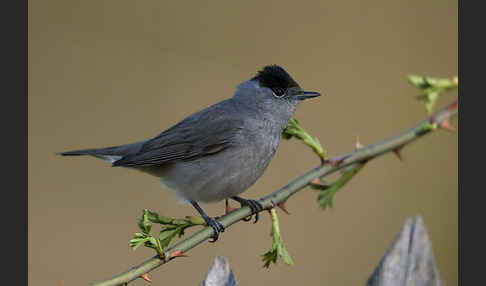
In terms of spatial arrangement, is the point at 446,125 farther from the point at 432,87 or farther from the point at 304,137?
the point at 304,137

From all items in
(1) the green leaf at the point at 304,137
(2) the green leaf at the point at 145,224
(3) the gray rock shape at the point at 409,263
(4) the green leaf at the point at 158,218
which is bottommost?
(3) the gray rock shape at the point at 409,263

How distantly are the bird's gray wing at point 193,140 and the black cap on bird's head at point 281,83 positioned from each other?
27cm

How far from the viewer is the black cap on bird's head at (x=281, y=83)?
2.93m

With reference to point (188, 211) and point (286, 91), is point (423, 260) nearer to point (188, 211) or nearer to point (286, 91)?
point (286, 91)

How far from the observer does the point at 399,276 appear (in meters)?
1.53

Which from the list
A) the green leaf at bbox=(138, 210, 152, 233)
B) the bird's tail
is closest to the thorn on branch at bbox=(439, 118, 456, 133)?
the green leaf at bbox=(138, 210, 152, 233)

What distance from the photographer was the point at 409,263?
1546 millimetres

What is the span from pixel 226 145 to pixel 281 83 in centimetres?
46

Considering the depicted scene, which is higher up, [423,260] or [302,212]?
[302,212]

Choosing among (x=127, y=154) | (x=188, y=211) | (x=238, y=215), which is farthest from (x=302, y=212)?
(x=238, y=215)

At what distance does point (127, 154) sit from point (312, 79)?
1719mm

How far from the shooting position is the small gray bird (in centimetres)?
280

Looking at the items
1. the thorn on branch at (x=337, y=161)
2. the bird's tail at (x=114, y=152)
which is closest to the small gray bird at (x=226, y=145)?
the bird's tail at (x=114, y=152)

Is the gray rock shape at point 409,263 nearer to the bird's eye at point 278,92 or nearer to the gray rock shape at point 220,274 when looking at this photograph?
the gray rock shape at point 220,274
